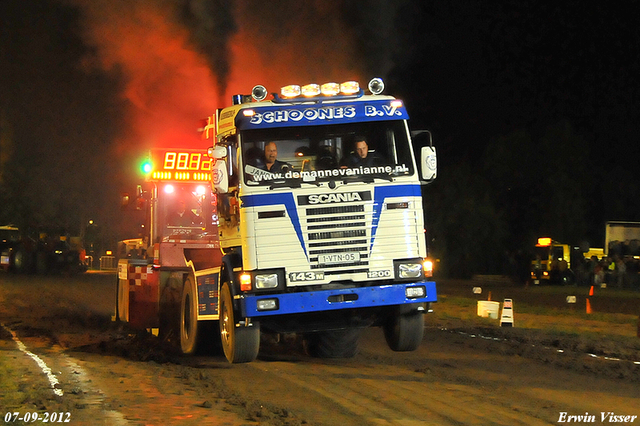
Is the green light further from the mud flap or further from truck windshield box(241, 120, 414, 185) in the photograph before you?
truck windshield box(241, 120, 414, 185)

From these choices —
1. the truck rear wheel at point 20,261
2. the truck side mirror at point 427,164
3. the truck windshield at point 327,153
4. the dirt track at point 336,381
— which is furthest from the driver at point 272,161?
the truck rear wheel at point 20,261

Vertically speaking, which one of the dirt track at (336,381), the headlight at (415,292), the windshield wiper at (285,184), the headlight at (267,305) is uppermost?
the windshield wiper at (285,184)

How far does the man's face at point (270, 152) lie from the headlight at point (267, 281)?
56.7 inches

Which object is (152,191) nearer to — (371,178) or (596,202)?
(371,178)

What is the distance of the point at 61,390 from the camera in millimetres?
9789

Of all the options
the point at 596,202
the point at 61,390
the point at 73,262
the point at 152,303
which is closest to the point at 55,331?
the point at 152,303

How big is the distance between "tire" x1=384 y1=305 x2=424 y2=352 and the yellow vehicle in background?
28954mm

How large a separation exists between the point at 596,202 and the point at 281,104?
50924 millimetres

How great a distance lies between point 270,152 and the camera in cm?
1050

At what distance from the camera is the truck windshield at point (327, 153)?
405 inches

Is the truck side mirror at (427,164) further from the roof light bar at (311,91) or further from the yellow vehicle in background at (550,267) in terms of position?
the yellow vehicle in background at (550,267)

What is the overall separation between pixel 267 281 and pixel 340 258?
35.9 inches

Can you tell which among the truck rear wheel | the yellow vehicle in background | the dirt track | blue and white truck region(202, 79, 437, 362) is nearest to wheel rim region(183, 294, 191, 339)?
the dirt track

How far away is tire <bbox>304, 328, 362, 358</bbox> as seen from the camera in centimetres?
1275
